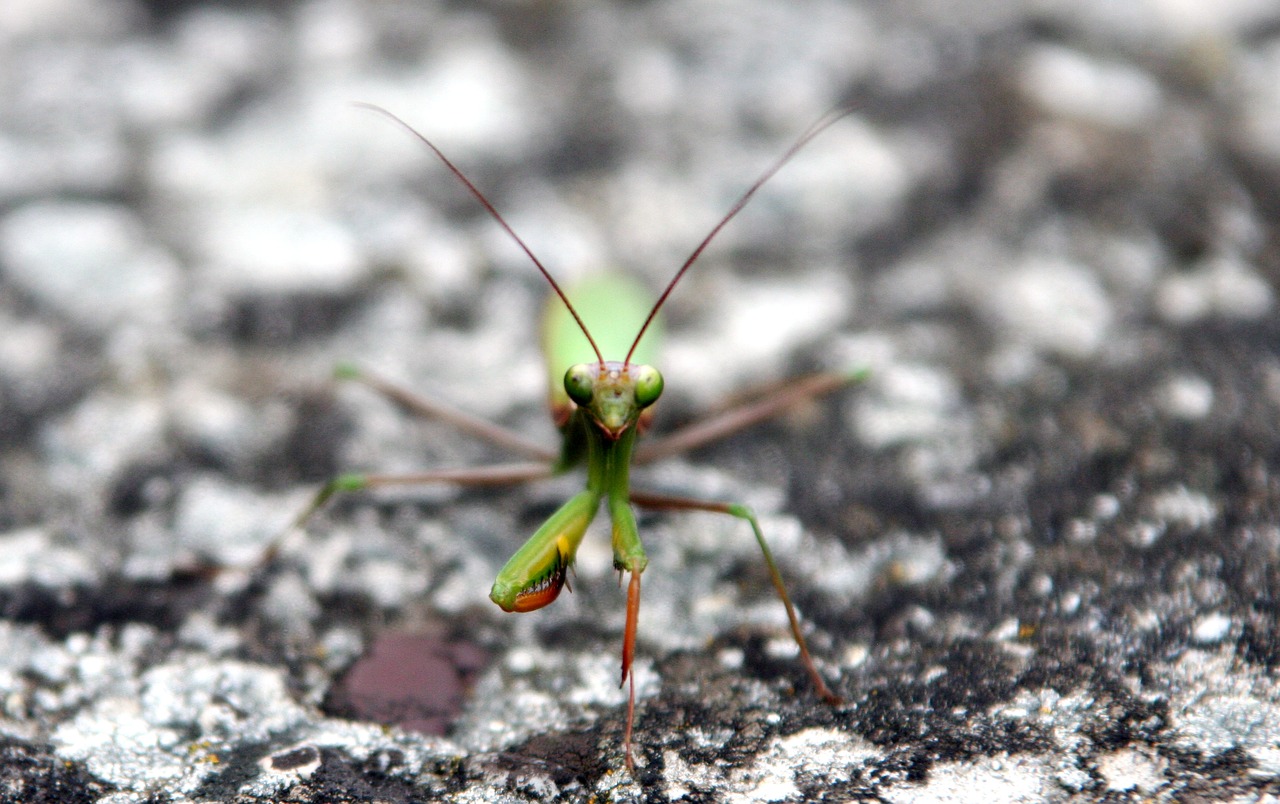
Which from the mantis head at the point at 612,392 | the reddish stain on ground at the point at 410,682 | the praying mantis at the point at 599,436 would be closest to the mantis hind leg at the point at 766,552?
the praying mantis at the point at 599,436

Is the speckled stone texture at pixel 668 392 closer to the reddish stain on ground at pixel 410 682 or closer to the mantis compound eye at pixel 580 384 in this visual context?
the reddish stain on ground at pixel 410 682

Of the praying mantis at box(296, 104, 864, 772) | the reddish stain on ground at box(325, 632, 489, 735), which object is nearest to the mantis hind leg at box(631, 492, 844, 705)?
the praying mantis at box(296, 104, 864, 772)

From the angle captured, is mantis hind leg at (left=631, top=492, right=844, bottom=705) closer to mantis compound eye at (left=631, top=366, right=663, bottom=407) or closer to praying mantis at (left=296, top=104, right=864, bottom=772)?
praying mantis at (left=296, top=104, right=864, bottom=772)

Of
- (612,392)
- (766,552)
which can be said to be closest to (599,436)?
(612,392)

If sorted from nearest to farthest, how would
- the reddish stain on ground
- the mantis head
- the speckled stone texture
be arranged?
the speckled stone texture < the reddish stain on ground < the mantis head

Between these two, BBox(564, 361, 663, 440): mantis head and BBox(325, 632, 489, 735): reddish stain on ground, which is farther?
BBox(564, 361, 663, 440): mantis head

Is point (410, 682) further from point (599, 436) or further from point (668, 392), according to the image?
point (668, 392)
